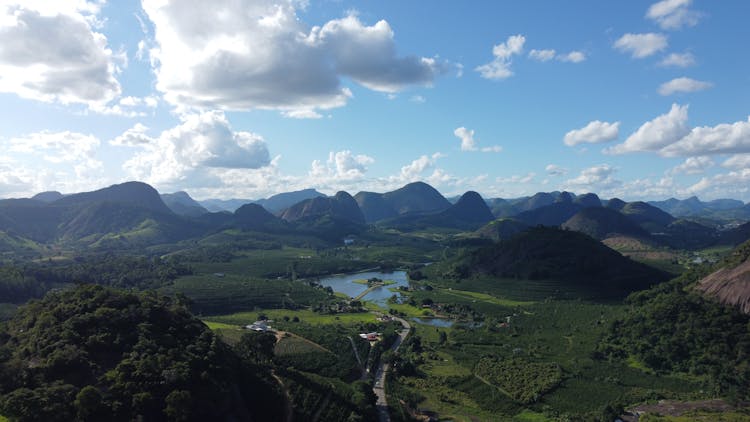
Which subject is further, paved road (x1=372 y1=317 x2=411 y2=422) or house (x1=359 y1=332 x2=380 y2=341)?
house (x1=359 y1=332 x2=380 y2=341)

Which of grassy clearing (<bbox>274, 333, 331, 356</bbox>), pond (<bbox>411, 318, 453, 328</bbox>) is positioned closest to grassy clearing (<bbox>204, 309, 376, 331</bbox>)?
pond (<bbox>411, 318, 453, 328</bbox>)

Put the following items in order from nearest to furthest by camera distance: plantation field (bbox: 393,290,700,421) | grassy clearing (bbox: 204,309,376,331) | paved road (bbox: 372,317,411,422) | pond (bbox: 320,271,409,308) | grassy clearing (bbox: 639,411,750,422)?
1. grassy clearing (bbox: 639,411,750,422)
2. paved road (bbox: 372,317,411,422)
3. plantation field (bbox: 393,290,700,421)
4. grassy clearing (bbox: 204,309,376,331)
5. pond (bbox: 320,271,409,308)

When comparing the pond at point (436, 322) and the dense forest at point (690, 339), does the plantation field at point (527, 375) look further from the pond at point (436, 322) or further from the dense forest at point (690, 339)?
the pond at point (436, 322)

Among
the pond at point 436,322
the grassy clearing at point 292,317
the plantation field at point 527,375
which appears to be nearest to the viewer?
the plantation field at point 527,375

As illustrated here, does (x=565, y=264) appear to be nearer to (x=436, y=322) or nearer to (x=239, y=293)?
(x=436, y=322)

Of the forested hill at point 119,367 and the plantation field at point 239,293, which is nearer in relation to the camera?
the forested hill at point 119,367

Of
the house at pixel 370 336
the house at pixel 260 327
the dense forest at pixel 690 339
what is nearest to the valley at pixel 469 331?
the dense forest at pixel 690 339

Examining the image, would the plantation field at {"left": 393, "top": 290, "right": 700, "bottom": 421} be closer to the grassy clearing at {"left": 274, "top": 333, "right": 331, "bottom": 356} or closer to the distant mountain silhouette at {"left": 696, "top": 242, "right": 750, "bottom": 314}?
the grassy clearing at {"left": 274, "top": 333, "right": 331, "bottom": 356}

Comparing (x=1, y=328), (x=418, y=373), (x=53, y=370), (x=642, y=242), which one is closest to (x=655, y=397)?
(x=418, y=373)
